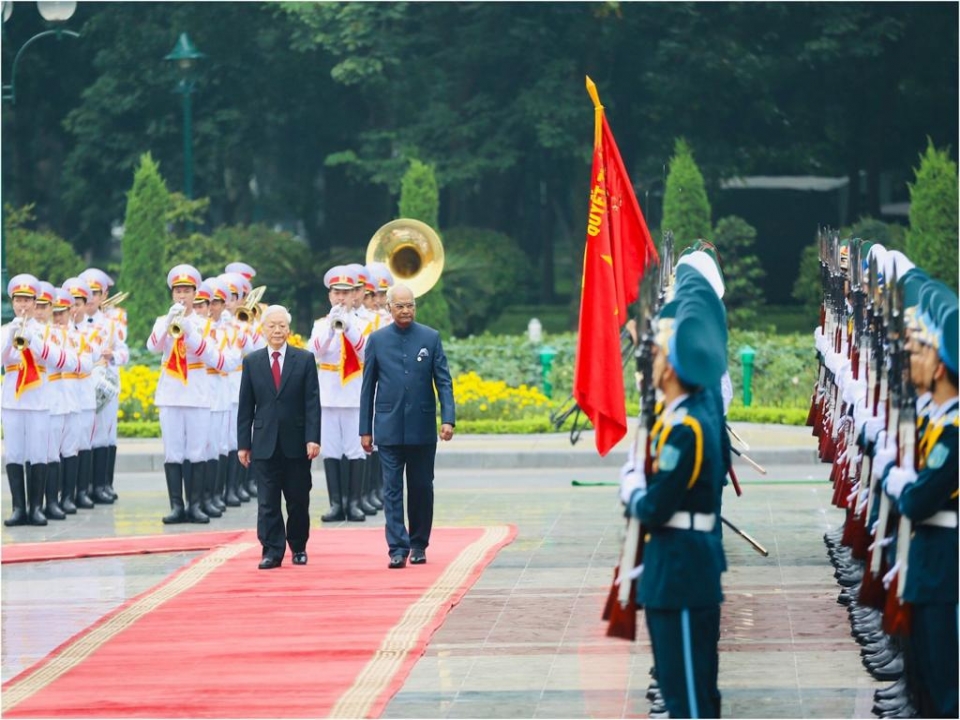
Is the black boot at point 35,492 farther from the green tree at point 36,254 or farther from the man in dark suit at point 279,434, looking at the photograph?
the green tree at point 36,254

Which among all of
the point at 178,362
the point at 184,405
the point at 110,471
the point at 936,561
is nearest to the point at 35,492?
the point at 184,405

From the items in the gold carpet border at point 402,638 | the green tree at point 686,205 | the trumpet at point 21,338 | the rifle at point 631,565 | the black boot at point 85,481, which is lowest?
the gold carpet border at point 402,638

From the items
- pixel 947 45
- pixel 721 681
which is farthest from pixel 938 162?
pixel 721 681

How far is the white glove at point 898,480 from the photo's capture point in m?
8.32

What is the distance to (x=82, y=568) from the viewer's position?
14617mm

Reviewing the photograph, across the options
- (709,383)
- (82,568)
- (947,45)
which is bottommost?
(82,568)

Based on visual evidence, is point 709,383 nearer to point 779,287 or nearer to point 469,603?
point 469,603

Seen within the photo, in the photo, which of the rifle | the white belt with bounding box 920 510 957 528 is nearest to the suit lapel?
the rifle

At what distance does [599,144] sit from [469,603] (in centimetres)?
383

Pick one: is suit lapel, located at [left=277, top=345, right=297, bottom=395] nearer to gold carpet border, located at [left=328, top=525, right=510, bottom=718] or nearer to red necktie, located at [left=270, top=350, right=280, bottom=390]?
red necktie, located at [left=270, top=350, right=280, bottom=390]

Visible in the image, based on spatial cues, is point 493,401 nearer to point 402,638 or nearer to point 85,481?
point 85,481

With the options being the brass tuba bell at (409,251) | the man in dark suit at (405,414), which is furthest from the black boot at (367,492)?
the brass tuba bell at (409,251)

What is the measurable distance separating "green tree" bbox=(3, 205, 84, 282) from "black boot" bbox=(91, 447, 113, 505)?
18228mm

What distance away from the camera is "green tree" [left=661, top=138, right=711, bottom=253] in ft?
109
